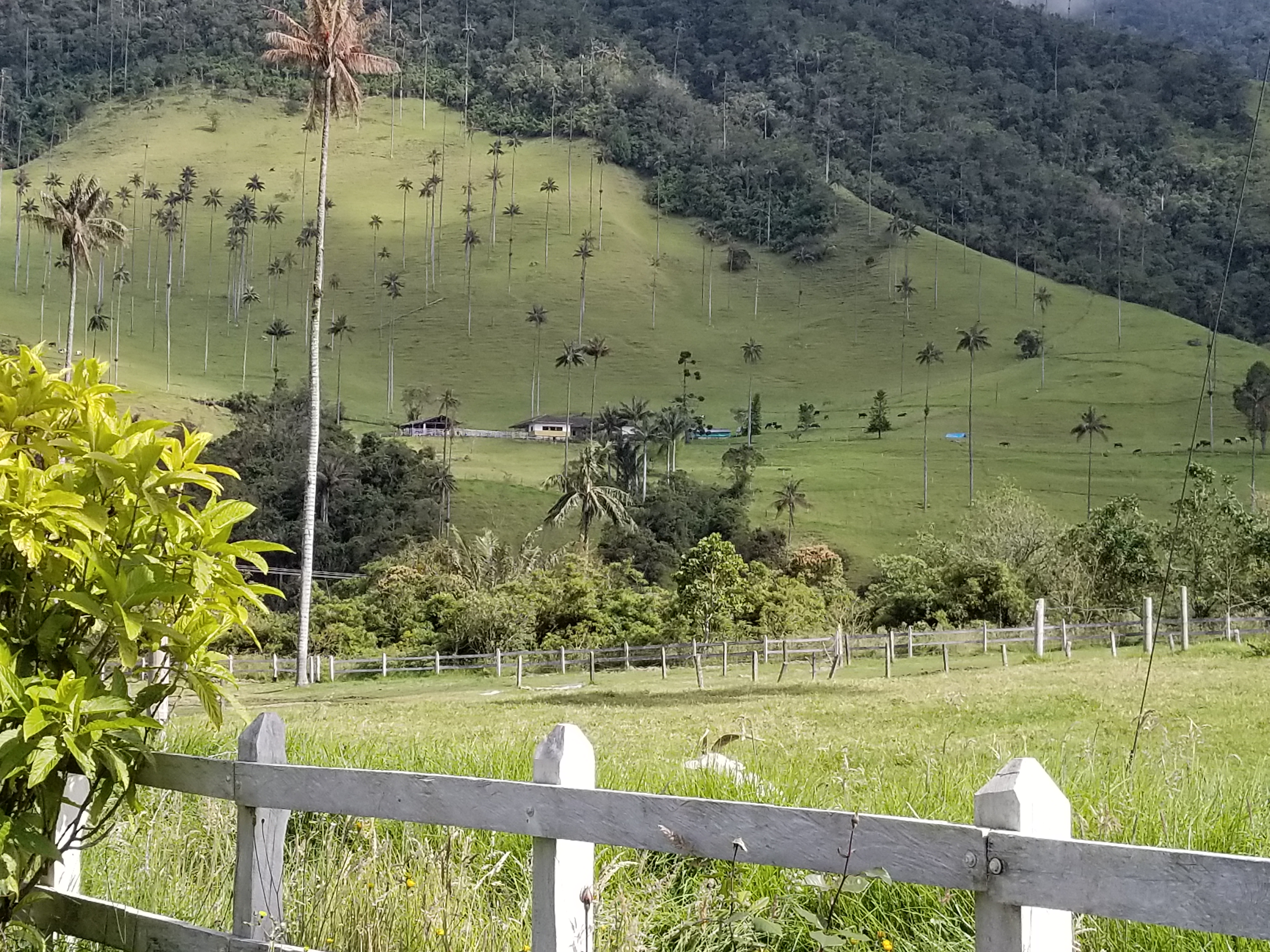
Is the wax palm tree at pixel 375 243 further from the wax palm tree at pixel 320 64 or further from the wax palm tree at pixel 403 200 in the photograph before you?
the wax palm tree at pixel 320 64

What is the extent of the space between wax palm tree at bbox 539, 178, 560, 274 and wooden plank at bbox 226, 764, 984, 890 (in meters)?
151

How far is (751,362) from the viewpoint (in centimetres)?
13712

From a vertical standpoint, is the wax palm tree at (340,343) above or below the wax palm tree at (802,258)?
below

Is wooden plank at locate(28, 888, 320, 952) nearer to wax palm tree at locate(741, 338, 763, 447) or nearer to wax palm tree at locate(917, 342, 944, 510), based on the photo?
wax palm tree at locate(917, 342, 944, 510)

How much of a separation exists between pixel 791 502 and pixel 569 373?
59665 millimetres

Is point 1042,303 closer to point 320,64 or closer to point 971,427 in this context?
point 971,427

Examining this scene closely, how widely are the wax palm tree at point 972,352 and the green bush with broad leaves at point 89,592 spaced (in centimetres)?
8502

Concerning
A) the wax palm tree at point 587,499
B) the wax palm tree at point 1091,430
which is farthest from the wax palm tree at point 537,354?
the wax palm tree at point 587,499

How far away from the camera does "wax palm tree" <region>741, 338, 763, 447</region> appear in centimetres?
11606

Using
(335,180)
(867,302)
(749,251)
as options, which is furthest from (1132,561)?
(335,180)

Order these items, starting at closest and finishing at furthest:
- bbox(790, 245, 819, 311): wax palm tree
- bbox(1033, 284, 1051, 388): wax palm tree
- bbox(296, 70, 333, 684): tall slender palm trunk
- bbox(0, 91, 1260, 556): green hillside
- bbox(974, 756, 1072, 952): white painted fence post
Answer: bbox(974, 756, 1072, 952): white painted fence post → bbox(296, 70, 333, 684): tall slender palm trunk → bbox(0, 91, 1260, 556): green hillside → bbox(1033, 284, 1051, 388): wax palm tree → bbox(790, 245, 819, 311): wax palm tree

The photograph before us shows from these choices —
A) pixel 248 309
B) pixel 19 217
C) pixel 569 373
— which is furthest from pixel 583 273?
pixel 19 217

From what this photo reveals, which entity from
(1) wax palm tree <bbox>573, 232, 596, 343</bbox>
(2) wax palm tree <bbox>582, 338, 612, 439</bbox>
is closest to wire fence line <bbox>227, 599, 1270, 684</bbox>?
(2) wax palm tree <bbox>582, 338, 612, 439</bbox>

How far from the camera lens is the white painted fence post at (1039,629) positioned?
3159cm
